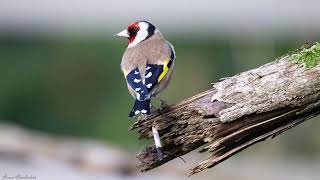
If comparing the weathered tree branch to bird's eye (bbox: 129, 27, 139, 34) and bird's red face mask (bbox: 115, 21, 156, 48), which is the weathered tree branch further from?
bird's eye (bbox: 129, 27, 139, 34)

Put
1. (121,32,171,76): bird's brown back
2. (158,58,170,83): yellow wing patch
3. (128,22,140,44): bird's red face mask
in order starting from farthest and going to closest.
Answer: (128,22,140,44): bird's red face mask, (121,32,171,76): bird's brown back, (158,58,170,83): yellow wing patch

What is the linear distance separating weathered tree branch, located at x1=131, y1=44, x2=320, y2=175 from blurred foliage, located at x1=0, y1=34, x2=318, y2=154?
776 centimetres

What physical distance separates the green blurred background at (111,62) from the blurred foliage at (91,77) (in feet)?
0.05

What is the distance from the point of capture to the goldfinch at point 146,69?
5.61m

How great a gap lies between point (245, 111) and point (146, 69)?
1.25m

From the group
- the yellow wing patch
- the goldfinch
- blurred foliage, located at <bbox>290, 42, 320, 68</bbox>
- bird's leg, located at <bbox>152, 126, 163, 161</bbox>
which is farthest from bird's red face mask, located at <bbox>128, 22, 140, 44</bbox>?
blurred foliage, located at <bbox>290, 42, 320, 68</bbox>

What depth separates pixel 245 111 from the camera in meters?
4.82

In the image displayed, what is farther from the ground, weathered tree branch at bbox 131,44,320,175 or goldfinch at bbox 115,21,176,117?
goldfinch at bbox 115,21,176,117

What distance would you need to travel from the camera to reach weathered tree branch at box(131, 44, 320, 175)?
4824 millimetres

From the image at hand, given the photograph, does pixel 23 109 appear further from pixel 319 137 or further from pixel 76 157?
Answer: pixel 76 157

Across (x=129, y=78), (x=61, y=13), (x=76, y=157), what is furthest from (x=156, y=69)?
(x=61, y=13)

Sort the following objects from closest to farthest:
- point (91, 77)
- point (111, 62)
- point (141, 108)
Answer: point (141, 108) < point (111, 62) < point (91, 77)

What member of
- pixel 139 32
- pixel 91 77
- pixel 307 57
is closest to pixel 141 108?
pixel 307 57

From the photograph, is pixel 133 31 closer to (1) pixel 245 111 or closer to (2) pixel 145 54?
(2) pixel 145 54
